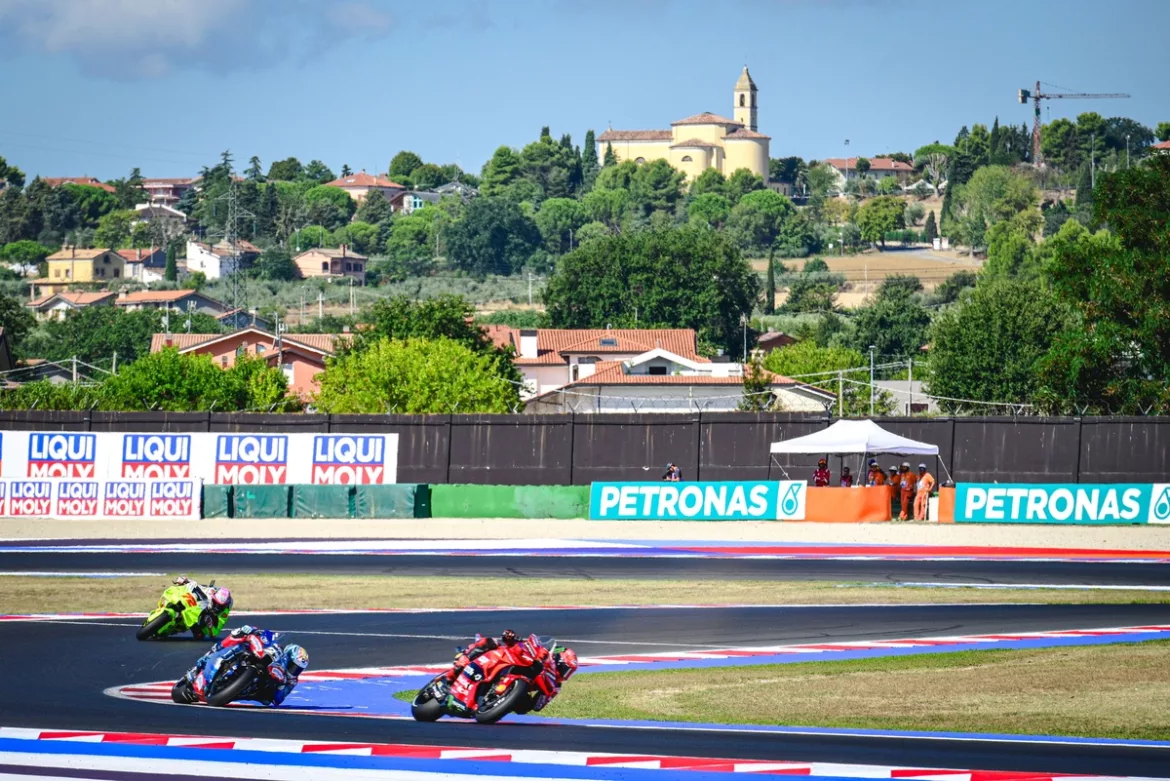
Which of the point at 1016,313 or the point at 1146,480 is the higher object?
the point at 1016,313

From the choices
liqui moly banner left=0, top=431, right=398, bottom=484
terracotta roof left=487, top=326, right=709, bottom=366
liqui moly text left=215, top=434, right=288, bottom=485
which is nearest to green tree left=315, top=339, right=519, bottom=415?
liqui moly banner left=0, top=431, right=398, bottom=484

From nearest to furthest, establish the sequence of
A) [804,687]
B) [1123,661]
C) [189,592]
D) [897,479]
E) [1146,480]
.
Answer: [804,687]
[1123,661]
[189,592]
[897,479]
[1146,480]

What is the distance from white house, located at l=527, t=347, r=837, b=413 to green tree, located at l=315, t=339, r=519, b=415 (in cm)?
904

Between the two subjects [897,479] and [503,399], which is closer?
[897,479]

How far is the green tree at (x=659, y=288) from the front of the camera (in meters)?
136

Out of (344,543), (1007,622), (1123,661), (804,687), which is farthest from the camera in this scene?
(344,543)

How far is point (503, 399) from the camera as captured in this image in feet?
208

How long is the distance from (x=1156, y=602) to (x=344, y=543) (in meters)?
19.4

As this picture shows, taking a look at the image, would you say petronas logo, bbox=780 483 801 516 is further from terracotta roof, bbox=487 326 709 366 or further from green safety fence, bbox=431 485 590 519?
terracotta roof, bbox=487 326 709 366

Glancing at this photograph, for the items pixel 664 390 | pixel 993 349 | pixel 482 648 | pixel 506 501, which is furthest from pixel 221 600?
pixel 993 349

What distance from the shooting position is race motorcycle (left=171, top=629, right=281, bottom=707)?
16.0 m

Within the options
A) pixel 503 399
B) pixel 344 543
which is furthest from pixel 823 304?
pixel 344 543

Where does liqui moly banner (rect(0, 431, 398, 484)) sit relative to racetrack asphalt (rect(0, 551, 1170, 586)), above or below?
above

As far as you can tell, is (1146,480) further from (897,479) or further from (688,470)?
(688,470)
